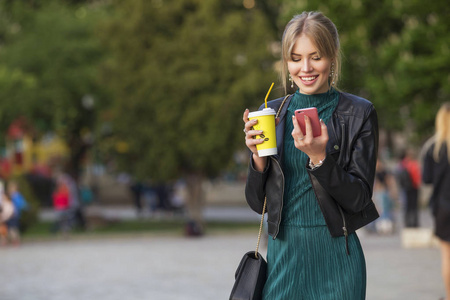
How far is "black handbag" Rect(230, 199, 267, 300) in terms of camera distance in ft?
11.5

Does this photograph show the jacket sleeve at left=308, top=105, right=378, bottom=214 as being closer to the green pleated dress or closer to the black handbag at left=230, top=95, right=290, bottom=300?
the green pleated dress

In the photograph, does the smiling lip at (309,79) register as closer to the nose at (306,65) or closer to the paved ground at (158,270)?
the nose at (306,65)

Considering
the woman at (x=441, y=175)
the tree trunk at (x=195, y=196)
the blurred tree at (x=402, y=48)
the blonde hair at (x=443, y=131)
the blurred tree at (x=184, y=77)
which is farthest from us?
the tree trunk at (x=195, y=196)

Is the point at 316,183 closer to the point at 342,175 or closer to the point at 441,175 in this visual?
the point at 342,175

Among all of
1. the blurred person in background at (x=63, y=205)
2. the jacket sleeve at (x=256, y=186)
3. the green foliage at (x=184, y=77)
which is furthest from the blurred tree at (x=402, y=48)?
the jacket sleeve at (x=256, y=186)

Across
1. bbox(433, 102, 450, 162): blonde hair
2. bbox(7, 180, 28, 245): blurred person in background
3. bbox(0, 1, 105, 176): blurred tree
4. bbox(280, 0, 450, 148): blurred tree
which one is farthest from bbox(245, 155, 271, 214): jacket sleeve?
bbox(0, 1, 105, 176): blurred tree

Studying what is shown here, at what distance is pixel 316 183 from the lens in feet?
10.8

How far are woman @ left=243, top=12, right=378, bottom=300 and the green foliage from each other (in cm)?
2053

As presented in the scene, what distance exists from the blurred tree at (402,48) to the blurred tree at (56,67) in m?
8.96

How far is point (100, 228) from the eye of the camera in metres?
29.6

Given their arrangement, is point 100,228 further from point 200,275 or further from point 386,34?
point 200,275

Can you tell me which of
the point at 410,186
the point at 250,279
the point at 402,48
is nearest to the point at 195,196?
the point at 410,186

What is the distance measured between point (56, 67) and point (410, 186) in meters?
12.9

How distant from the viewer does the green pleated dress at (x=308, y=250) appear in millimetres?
3389
